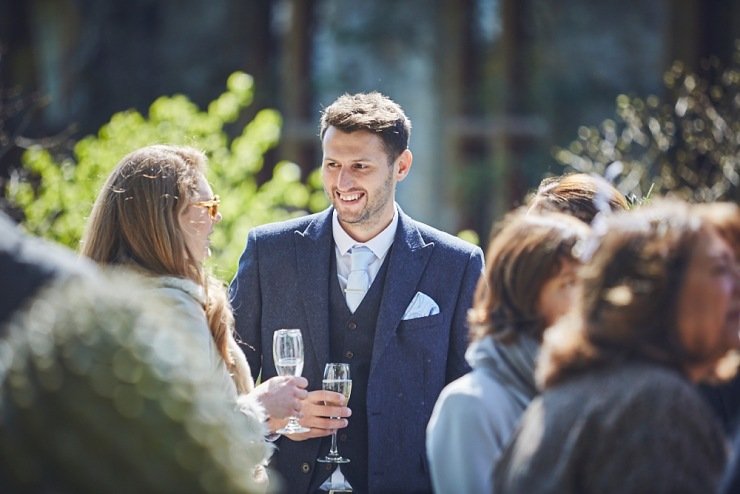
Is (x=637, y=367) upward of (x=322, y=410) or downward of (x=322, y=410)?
upward

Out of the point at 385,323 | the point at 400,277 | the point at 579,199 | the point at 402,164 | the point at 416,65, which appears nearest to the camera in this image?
the point at 579,199

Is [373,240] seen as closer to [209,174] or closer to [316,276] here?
[316,276]

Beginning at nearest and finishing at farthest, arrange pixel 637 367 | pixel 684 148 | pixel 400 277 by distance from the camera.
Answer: pixel 637 367
pixel 400 277
pixel 684 148

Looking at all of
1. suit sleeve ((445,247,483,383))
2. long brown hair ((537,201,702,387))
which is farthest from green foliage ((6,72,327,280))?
long brown hair ((537,201,702,387))

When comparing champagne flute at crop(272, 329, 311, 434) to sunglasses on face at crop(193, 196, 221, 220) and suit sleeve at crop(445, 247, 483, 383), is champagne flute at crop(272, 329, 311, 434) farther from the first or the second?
suit sleeve at crop(445, 247, 483, 383)

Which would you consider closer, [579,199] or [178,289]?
[178,289]

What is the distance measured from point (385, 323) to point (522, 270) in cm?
151

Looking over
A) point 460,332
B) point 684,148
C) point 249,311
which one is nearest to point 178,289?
point 249,311

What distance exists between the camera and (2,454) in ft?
6.18

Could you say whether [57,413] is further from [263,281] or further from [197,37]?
[197,37]

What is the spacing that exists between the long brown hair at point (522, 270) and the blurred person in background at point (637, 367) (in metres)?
0.26

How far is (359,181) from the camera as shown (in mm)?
4523

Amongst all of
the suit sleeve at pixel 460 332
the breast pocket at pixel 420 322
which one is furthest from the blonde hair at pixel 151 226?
the suit sleeve at pixel 460 332

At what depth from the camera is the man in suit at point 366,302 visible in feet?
14.0
